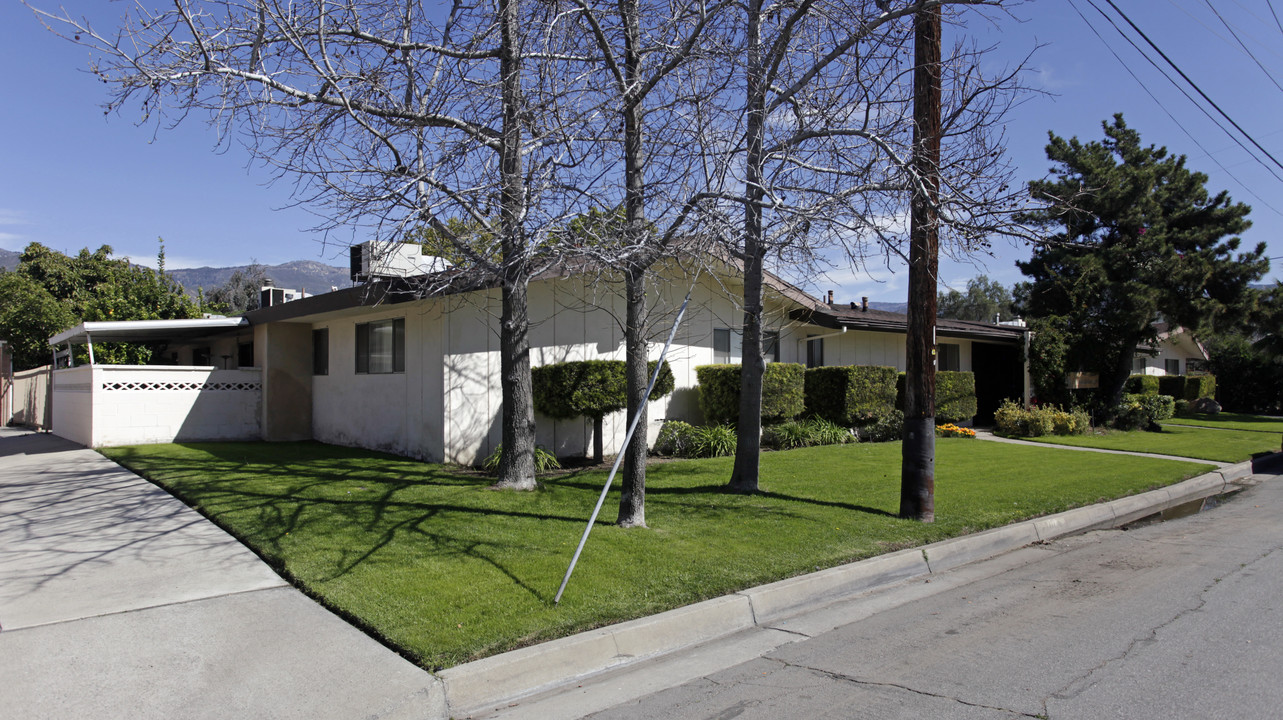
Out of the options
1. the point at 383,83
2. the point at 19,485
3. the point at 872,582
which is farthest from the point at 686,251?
the point at 19,485

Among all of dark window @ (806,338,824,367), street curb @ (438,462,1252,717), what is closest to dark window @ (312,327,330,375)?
dark window @ (806,338,824,367)

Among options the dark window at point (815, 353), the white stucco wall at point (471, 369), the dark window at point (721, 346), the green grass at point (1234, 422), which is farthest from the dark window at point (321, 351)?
the green grass at point (1234, 422)

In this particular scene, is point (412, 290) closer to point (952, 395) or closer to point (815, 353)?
point (815, 353)

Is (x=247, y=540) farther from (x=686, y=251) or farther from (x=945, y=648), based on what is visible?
(x=945, y=648)

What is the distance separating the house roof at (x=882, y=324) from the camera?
717 inches

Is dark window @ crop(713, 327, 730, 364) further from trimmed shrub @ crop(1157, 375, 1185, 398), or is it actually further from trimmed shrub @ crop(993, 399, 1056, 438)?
trimmed shrub @ crop(1157, 375, 1185, 398)

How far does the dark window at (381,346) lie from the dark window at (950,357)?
15596 mm

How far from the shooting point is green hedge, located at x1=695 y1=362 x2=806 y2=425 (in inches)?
605

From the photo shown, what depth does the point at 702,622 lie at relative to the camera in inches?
226

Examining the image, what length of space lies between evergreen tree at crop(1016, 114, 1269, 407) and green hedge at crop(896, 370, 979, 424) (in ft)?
14.6

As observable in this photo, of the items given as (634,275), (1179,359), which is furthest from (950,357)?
(1179,359)

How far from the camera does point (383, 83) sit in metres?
8.83

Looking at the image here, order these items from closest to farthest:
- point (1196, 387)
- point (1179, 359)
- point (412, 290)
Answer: point (412, 290), point (1196, 387), point (1179, 359)

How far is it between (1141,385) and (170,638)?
31.3m
